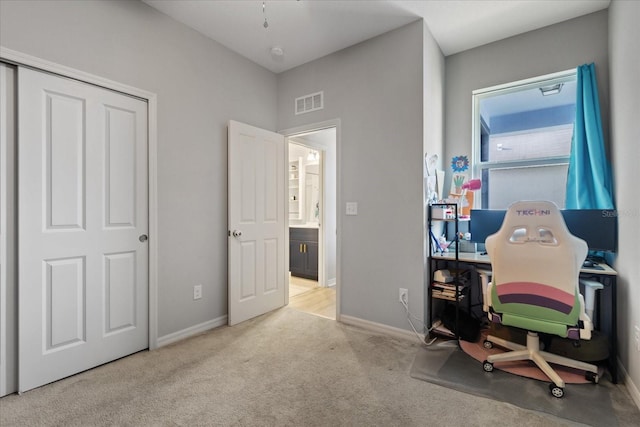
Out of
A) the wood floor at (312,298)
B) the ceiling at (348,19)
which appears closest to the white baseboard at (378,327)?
the wood floor at (312,298)

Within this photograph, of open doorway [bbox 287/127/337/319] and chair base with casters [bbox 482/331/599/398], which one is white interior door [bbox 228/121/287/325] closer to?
open doorway [bbox 287/127/337/319]

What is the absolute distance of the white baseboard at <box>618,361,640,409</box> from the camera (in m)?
1.72

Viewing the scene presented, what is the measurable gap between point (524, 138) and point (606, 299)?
5.04ft

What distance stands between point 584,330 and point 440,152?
6.15ft

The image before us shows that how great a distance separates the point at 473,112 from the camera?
3125 millimetres

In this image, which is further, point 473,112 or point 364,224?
point 473,112

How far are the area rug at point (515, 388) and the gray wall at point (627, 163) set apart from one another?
0.23 meters

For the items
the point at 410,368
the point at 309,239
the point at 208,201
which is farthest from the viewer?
the point at 309,239

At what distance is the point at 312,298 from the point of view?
389cm

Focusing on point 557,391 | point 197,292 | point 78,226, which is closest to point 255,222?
point 197,292

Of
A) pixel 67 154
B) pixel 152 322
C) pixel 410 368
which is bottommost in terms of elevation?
pixel 410 368

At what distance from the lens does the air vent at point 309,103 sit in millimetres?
3203

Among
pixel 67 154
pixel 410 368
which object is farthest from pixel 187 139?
pixel 410 368

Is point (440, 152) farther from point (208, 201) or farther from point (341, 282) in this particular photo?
point (208, 201)
